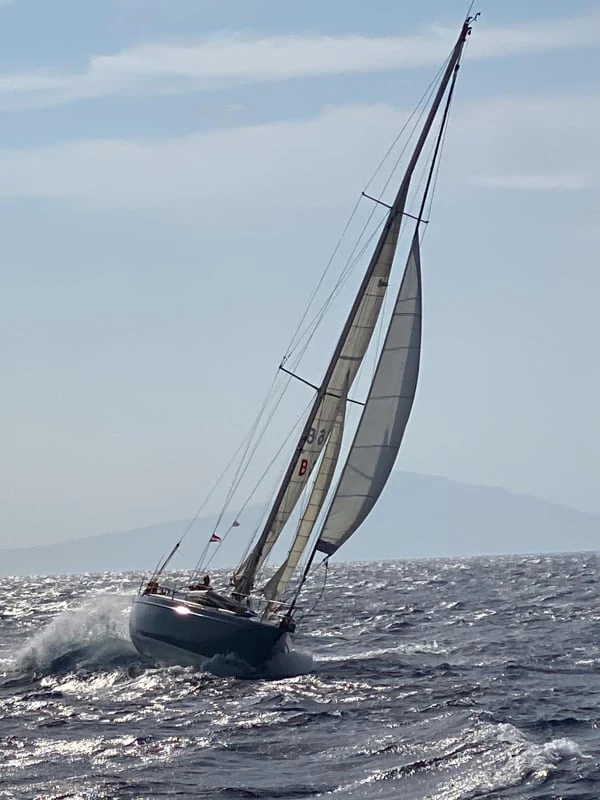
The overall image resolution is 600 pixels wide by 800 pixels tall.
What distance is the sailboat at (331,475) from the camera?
27750 millimetres

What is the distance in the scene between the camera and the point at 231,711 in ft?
77.3

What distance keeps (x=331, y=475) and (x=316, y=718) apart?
7.51 metres

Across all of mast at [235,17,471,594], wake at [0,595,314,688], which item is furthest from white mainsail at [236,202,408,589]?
wake at [0,595,314,688]

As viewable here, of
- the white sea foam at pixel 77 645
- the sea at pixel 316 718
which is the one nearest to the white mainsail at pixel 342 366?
the sea at pixel 316 718

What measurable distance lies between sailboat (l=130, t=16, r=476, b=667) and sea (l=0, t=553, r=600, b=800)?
692 millimetres

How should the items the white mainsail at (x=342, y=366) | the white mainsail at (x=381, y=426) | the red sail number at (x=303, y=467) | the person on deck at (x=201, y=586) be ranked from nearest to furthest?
the white mainsail at (x=381, y=426)
the white mainsail at (x=342, y=366)
the red sail number at (x=303, y=467)
the person on deck at (x=201, y=586)

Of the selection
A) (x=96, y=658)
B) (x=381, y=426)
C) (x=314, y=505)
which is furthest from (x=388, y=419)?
(x=96, y=658)

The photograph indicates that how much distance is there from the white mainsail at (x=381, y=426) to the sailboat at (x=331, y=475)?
20mm

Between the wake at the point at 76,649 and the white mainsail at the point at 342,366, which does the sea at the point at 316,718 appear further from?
the white mainsail at the point at 342,366

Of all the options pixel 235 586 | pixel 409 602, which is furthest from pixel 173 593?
pixel 409 602

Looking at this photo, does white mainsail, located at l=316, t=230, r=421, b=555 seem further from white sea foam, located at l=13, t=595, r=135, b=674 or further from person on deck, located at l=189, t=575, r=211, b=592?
white sea foam, located at l=13, t=595, r=135, b=674

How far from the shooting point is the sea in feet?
59.3

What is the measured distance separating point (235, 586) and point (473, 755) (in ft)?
38.4

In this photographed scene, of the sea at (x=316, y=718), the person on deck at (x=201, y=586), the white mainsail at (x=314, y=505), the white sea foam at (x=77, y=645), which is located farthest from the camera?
the white sea foam at (x=77, y=645)
